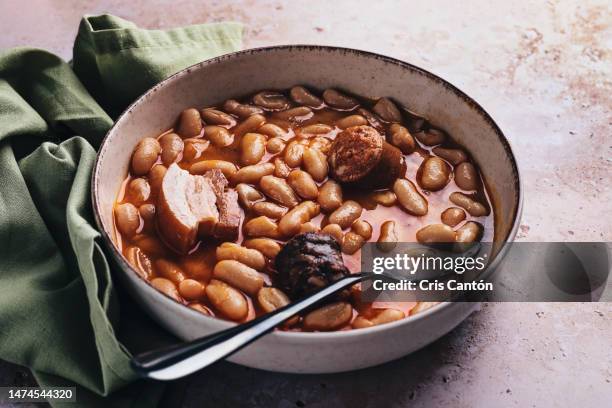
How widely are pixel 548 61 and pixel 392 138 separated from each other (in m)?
0.71

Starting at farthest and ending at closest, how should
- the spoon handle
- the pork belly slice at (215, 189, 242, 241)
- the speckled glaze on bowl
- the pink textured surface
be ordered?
the pork belly slice at (215, 189, 242, 241)
the pink textured surface
the speckled glaze on bowl
the spoon handle

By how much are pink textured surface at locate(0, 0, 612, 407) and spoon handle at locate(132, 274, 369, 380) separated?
21 cm

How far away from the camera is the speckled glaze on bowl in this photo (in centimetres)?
102

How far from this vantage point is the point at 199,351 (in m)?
0.94

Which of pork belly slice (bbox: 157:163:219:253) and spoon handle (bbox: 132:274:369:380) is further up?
spoon handle (bbox: 132:274:369:380)

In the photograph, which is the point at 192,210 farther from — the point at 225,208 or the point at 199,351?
the point at 199,351

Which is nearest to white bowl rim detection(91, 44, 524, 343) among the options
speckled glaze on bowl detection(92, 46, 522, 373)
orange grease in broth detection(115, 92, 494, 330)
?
speckled glaze on bowl detection(92, 46, 522, 373)

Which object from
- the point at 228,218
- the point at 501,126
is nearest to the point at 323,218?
the point at 228,218

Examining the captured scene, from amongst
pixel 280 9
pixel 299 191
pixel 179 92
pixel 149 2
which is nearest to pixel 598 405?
pixel 299 191

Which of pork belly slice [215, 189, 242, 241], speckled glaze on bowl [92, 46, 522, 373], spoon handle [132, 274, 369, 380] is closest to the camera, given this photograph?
spoon handle [132, 274, 369, 380]

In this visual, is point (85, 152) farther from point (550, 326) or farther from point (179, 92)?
point (550, 326)

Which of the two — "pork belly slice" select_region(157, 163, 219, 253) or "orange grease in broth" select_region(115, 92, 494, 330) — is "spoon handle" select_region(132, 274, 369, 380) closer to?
"orange grease in broth" select_region(115, 92, 494, 330)

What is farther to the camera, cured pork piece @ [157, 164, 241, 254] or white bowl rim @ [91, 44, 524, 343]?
cured pork piece @ [157, 164, 241, 254]

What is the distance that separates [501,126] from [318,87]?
48cm
